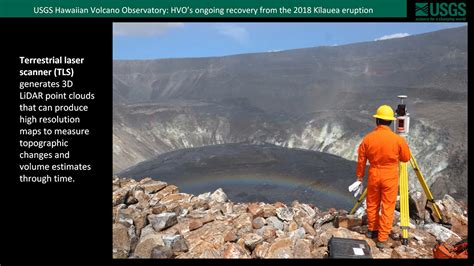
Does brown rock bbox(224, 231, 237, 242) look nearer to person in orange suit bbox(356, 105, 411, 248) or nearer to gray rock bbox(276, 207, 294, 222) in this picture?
gray rock bbox(276, 207, 294, 222)

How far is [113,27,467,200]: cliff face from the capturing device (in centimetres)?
2811

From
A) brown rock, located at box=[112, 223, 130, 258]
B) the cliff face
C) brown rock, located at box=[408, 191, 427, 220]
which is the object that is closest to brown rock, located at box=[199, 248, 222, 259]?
brown rock, located at box=[112, 223, 130, 258]

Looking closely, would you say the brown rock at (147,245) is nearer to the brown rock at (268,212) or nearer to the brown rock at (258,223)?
the brown rock at (258,223)

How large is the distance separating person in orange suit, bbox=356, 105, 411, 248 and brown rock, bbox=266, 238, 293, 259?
3.67 ft

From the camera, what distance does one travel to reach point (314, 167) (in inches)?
1126

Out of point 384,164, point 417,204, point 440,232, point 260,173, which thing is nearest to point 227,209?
point 384,164

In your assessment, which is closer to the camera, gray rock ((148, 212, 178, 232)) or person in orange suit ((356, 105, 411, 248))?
person in orange suit ((356, 105, 411, 248))

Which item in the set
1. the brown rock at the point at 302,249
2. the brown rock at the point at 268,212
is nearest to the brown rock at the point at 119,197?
the brown rock at the point at 268,212

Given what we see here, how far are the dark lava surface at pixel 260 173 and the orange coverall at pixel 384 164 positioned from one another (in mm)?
15301

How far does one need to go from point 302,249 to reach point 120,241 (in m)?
2.40

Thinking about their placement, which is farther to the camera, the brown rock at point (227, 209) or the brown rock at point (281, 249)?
the brown rock at point (227, 209)

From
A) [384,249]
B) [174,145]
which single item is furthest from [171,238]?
[174,145]

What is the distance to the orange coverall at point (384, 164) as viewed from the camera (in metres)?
4.44

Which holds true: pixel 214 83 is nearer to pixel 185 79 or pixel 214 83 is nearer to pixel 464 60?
pixel 185 79
